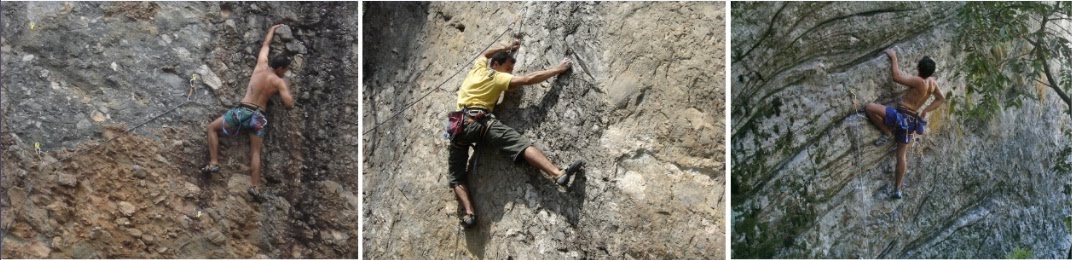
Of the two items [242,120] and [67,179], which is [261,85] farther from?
[67,179]

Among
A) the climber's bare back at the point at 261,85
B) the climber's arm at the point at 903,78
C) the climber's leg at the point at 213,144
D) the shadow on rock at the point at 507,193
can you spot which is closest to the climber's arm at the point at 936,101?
the climber's arm at the point at 903,78

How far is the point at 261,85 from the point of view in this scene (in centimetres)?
737

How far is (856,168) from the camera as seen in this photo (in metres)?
7.82

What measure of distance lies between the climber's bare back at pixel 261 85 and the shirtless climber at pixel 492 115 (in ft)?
3.85

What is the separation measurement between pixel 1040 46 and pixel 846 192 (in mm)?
1823

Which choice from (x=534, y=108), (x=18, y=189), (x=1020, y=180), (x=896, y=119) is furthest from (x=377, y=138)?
(x=1020, y=180)

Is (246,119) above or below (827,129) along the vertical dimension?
below

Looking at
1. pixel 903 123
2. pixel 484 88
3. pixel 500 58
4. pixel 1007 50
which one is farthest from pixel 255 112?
pixel 1007 50

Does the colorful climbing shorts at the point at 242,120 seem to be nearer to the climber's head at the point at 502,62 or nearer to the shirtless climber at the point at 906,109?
the climber's head at the point at 502,62

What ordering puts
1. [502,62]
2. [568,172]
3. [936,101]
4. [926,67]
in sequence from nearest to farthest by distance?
[568,172] < [502,62] < [926,67] < [936,101]

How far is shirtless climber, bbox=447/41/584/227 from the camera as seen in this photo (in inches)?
276

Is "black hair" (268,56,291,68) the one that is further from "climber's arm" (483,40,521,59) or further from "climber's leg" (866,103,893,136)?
"climber's leg" (866,103,893,136)

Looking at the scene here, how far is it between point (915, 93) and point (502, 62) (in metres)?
2.77

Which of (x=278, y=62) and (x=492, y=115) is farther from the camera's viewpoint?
(x=278, y=62)
